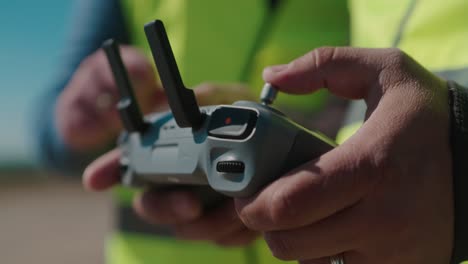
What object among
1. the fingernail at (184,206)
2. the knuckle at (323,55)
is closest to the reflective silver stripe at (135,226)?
the fingernail at (184,206)

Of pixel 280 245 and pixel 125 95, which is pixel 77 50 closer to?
pixel 125 95

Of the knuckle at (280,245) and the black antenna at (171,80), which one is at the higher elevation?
the black antenna at (171,80)

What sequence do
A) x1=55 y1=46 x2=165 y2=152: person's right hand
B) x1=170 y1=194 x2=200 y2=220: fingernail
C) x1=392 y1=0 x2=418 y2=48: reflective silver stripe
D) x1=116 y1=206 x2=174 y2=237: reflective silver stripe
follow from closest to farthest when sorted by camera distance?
x1=392 y1=0 x2=418 y2=48: reflective silver stripe < x1=170 y1=194 x2=200 y2=220: fingernail < x1=55 y1=46 x2=165 y2=152: person's right hand < x1=116 y1=206 x2=174 y2=237: reflective silver stripe

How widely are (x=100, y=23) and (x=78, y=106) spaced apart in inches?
13.6

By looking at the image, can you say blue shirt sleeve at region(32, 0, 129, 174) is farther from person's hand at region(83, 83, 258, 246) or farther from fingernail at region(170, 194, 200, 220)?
fingernail at region(170, 194, 200, 220)

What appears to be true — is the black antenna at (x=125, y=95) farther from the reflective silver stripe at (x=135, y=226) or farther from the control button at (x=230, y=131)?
the reflective silver stripe at (x=135, y=226)

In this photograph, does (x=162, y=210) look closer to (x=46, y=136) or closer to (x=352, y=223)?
(x=352, y=223)

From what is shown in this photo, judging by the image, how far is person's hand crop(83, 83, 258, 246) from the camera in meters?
0.87

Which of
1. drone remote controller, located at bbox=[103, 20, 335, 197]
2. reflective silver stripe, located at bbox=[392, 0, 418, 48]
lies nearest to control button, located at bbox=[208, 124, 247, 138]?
drone remote controller, located at bbox=[103, 20, 335, 197]

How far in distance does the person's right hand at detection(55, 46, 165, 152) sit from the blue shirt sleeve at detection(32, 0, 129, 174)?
0.20m

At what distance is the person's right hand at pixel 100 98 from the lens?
3.32 ft

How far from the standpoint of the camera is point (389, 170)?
508 mm

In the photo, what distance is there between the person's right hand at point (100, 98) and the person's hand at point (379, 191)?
505mm

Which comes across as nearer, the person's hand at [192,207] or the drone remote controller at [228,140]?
the drone remote controller at [228,140]
